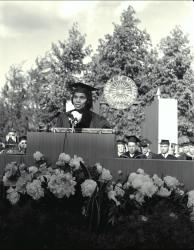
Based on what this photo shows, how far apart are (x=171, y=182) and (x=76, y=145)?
1.06 m

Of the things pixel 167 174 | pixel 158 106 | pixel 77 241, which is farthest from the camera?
pixel 158 106

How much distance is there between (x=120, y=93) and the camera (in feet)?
71.1

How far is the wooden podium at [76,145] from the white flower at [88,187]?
0.61 meters

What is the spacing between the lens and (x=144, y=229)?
13.2ft

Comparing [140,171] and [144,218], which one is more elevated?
[140,171]

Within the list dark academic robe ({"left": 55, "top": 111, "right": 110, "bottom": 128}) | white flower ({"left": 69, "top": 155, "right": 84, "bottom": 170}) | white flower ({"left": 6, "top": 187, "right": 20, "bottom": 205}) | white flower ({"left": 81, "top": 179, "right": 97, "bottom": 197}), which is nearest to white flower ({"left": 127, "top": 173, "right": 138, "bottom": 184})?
white flower ({"left": 81, "top": 179, "right": 97, "bottom": 197})

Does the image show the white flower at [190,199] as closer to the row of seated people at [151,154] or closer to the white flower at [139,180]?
the white flower at [139,180]

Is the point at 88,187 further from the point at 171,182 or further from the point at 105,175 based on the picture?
the point at 171,182

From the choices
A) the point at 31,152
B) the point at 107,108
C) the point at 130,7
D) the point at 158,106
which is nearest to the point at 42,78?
the point at 107,108

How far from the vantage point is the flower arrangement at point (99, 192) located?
14.0 ft

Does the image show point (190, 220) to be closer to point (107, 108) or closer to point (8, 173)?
point (8, 173)

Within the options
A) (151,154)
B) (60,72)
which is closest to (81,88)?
(151,154)

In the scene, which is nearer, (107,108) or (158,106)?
(158,106)

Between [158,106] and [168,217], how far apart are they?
1476 cm
